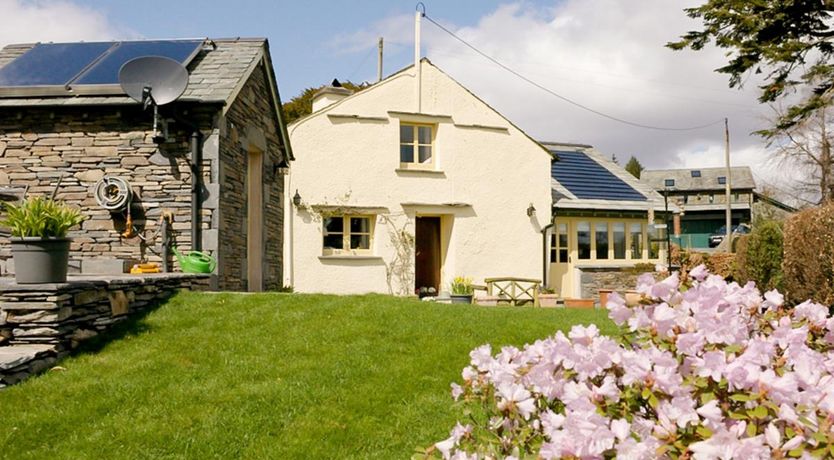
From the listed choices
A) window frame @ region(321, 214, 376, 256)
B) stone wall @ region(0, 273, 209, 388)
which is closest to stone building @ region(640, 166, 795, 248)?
window frame @ region(321, 214, 376, 256)

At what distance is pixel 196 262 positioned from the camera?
30.6ft

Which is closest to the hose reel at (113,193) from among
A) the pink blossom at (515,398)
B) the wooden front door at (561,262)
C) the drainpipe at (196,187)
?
the drainpipe at (196,187)

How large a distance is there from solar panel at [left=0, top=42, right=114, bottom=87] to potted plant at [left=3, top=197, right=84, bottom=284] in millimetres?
4666

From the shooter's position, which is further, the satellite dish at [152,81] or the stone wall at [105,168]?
the stone wall at [105,168]

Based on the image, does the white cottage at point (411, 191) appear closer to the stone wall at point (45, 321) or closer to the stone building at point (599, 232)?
the stone building at point (599, 232)

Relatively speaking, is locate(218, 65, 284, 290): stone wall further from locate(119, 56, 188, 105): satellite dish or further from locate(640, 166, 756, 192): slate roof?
locate(640, 166, 756, 192): slate roof

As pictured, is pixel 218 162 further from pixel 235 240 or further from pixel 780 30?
pixel 780 30

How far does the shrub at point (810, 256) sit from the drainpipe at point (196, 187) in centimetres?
876

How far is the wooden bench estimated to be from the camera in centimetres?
1577

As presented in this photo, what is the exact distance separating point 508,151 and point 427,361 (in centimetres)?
1260

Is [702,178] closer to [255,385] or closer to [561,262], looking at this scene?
[561,262]

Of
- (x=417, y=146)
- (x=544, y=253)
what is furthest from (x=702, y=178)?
(x=417, y=146)

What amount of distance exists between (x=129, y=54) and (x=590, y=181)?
14753 mm

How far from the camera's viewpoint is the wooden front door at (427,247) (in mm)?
18141
